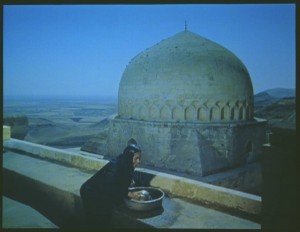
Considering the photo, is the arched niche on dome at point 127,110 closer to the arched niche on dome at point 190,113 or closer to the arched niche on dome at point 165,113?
the arched niche on dome at point 165,113

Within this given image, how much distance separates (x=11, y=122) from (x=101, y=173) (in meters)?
12.6

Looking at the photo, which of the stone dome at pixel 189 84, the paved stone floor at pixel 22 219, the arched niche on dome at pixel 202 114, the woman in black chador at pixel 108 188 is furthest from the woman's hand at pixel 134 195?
the arched niche on dome at pixel 202 114

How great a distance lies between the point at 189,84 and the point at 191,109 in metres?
0.76

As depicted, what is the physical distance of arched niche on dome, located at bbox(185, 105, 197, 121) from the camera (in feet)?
30.9

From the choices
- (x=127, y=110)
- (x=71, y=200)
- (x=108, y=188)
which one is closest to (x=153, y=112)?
(x=127, y=110)

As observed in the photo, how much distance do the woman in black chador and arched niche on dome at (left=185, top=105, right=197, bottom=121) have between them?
6.19 metres

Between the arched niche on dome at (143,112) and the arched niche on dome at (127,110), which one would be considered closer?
the arched niche on dome at (143,112)

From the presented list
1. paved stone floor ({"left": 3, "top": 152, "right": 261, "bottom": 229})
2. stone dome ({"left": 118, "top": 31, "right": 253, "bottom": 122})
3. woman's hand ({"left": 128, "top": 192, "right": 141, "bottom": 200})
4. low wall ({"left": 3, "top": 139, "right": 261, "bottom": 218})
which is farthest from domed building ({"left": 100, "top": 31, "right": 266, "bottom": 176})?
woman's hand ({"left": 128, "top": 192, "right": 141, "bottom": 200})

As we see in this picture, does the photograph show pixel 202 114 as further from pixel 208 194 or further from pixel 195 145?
pixel 208 194

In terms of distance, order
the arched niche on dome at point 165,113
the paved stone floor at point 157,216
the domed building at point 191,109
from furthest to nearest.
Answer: the arched niche on dome at point 165,113 → the domed building at point 191,109 → the paved stone floor at point 157,216

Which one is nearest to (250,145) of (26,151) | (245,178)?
(245,178)

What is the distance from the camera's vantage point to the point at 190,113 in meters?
9.44

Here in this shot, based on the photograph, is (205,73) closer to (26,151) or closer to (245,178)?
(245,178)

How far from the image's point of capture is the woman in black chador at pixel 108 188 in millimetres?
3316
